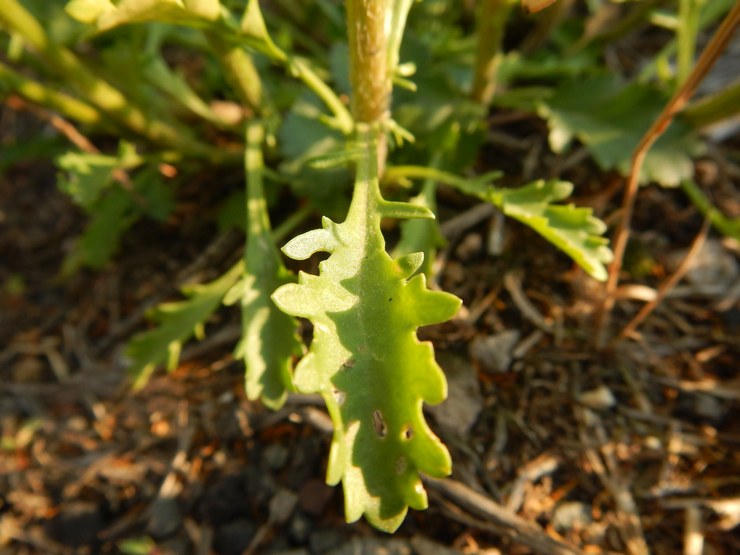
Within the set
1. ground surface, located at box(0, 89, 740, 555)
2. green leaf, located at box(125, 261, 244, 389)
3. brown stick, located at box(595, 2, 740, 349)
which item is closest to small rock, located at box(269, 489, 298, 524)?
ground surface, located at box(0, 89, 740, 555)

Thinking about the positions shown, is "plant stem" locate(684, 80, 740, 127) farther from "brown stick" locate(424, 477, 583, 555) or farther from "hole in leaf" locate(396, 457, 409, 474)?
"hole in leaf" locate(396, 457, 409, 474)

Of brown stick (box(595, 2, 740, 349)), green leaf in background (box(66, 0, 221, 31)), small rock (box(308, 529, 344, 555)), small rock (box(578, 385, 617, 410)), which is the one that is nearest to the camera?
green leaf in background (box(66, 0, 221, 31))

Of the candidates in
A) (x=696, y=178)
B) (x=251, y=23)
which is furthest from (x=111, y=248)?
(x=696, y=178)

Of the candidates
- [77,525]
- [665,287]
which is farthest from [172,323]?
[665,287]

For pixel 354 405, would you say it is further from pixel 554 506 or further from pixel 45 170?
pixel 45 170

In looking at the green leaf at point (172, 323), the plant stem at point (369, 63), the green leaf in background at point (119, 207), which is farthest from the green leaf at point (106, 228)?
the plant stem at point (369, 63)

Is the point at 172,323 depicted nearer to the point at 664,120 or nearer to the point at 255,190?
the point at 255,190
